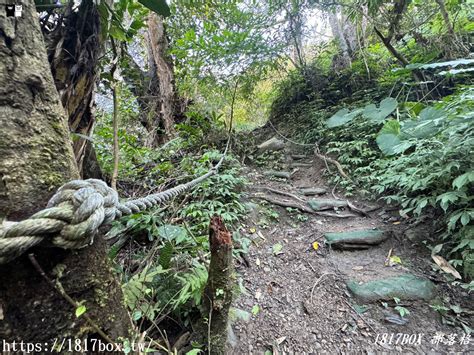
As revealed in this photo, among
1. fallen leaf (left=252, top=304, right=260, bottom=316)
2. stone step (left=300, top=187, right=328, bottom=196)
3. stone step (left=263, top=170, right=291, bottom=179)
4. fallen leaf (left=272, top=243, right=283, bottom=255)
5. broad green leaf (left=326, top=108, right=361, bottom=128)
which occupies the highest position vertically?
broad green leaf (left=326, top=108, right=361, bottom=128)

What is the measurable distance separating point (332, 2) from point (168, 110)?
3455 millimetres

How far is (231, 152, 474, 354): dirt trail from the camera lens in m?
1.34

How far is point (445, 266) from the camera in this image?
1.72 metres

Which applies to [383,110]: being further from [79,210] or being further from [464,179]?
[79,210]

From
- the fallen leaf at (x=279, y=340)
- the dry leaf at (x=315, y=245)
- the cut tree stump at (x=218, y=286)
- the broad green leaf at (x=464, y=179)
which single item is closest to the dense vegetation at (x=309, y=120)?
the broad green leaf at (x=464, y=179)

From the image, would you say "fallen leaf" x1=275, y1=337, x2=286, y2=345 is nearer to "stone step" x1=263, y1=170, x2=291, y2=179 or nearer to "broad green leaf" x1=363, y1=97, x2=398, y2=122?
"stone step" x1=263, y1=170, x2=291, y2=179

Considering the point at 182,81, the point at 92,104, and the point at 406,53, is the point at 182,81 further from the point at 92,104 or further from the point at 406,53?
the point at 406,53

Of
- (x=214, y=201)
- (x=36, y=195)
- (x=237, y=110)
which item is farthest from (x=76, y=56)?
(x=237, y=110)

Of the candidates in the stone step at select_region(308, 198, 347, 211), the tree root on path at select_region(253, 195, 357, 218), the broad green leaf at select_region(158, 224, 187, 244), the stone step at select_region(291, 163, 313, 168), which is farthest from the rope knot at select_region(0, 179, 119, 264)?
the stone step at select_region(291, 163, 313, 168)

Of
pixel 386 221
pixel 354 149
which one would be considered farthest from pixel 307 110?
pixel 386 221

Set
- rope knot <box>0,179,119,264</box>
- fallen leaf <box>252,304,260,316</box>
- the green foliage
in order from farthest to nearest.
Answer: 1. the green foliage
2. fallen leaf <box>252,304,260,316</box>
3. rope knot <box>0,179,119,264</box>

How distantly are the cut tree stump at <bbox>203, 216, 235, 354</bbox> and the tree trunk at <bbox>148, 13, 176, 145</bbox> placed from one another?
3.87 meters

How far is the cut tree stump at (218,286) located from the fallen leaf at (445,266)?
5.83 ft

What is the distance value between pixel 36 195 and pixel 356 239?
2331mm
